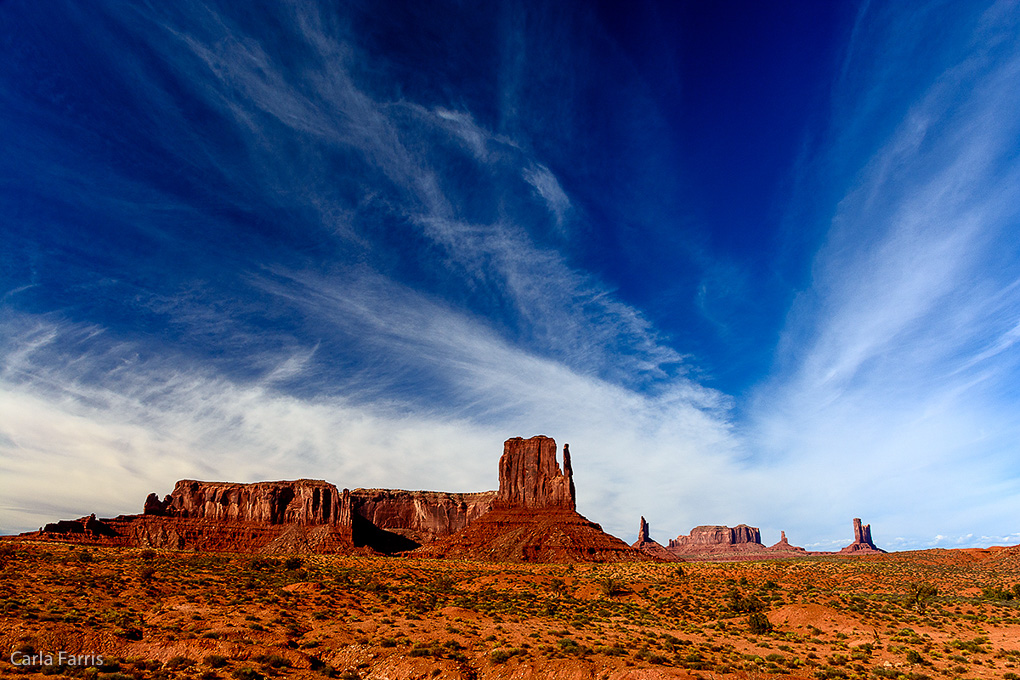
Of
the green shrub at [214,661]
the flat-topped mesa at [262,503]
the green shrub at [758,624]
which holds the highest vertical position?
the flat-topped mesa at [262,503]

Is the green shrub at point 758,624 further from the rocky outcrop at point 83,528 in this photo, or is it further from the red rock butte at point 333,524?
the rocky outcrop at point 83,528

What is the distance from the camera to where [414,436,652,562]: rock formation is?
343ft

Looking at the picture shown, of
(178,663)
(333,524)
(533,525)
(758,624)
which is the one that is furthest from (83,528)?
(758,624)

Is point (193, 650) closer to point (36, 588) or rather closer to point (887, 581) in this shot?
point (36, 588)

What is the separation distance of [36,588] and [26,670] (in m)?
18.7

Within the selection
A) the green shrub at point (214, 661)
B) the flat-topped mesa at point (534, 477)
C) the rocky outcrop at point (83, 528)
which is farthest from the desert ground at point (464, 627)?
the rocky outcrop at point (83, 528)

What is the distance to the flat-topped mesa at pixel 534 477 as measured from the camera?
451 feet

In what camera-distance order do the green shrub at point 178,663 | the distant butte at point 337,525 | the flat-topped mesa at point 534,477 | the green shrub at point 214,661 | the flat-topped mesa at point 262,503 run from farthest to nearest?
the flat-topped mesa at point 262,503 < the flat-topped mesa at point 534,477 < the distant butte at point 337,525 < the green shrub at point 214,661 < the green shrub at point 178,663

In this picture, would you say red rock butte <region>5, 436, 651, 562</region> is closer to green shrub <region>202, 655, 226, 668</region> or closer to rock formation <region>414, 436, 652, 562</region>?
rock formation <region>414, 436, 652, 562</region>

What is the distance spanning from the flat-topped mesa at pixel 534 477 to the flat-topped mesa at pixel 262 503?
50213mm

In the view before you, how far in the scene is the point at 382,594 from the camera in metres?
43.1

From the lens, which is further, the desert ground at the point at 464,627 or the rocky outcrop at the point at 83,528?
the rocky outcrop at the point at 83,528

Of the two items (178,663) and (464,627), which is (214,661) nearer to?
(178,663)

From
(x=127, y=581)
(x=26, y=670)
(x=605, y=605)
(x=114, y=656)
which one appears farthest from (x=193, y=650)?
(x=605, y=605)
